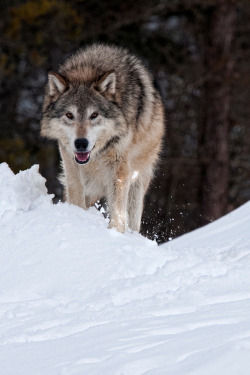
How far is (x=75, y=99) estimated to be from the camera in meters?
6.70

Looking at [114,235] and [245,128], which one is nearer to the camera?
[114,235]

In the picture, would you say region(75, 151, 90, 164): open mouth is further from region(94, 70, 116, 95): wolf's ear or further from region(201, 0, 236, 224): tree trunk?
region(201, 0, 236, 224): tree trunk

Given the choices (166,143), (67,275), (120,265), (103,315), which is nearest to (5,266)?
(67,275)

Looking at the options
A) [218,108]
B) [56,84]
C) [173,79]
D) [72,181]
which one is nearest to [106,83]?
[56,84]

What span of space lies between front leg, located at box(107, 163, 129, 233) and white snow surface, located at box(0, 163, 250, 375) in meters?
0.42

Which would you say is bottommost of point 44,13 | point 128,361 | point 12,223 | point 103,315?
point 44,13

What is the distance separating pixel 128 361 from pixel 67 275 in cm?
181

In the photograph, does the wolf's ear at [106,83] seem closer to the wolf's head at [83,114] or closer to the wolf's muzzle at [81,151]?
the wolf's head at [83,114]

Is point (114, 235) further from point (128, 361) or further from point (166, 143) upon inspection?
point (166, 143)

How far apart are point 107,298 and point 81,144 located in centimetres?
230

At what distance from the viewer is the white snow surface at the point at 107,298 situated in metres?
3.18

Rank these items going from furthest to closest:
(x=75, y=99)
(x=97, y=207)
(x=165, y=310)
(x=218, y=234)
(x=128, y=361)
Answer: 1. (x=97, y=207)
2. (x=218, y=234)
3. (x=75, y=99)
4. (x=165, y=310)
5. (x=128, y=361)

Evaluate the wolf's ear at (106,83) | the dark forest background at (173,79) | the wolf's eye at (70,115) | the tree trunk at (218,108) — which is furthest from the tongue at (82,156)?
the tree trunk at (218,108)

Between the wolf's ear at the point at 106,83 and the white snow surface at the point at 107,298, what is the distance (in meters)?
1.17
